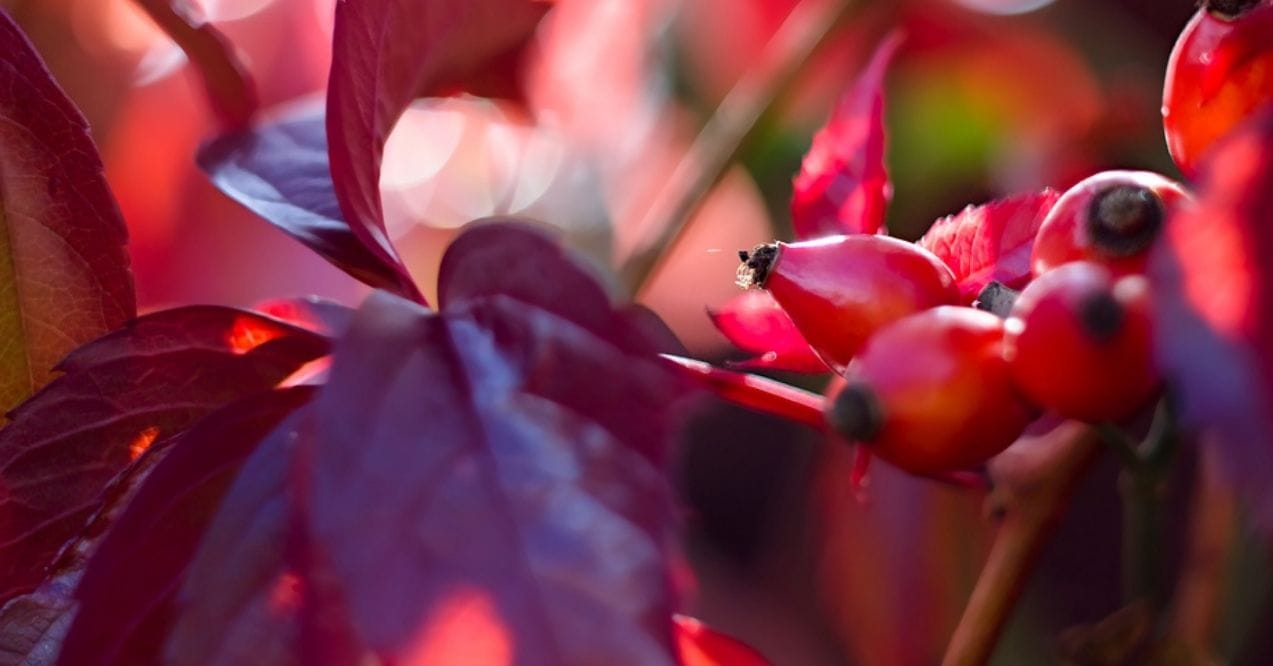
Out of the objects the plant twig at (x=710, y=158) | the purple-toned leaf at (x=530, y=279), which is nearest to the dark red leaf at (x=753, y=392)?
the purple-toned leaf at (x=530, y=279)

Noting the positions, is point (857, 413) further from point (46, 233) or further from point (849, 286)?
point (46, 233)

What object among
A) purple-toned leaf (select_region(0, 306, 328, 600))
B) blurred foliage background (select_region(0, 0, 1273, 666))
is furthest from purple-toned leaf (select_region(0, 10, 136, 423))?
blurred foliage background (select_region(0, 0, 1273, 666))

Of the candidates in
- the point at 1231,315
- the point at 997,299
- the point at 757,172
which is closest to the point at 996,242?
the point at 997,299

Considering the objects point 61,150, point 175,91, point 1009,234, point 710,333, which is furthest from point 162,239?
point 1009,234

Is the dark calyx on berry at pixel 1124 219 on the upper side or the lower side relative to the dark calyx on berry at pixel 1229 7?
lower

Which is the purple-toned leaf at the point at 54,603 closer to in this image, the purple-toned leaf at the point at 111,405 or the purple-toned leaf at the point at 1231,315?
the purple-toned leaf at the point at 111,405
